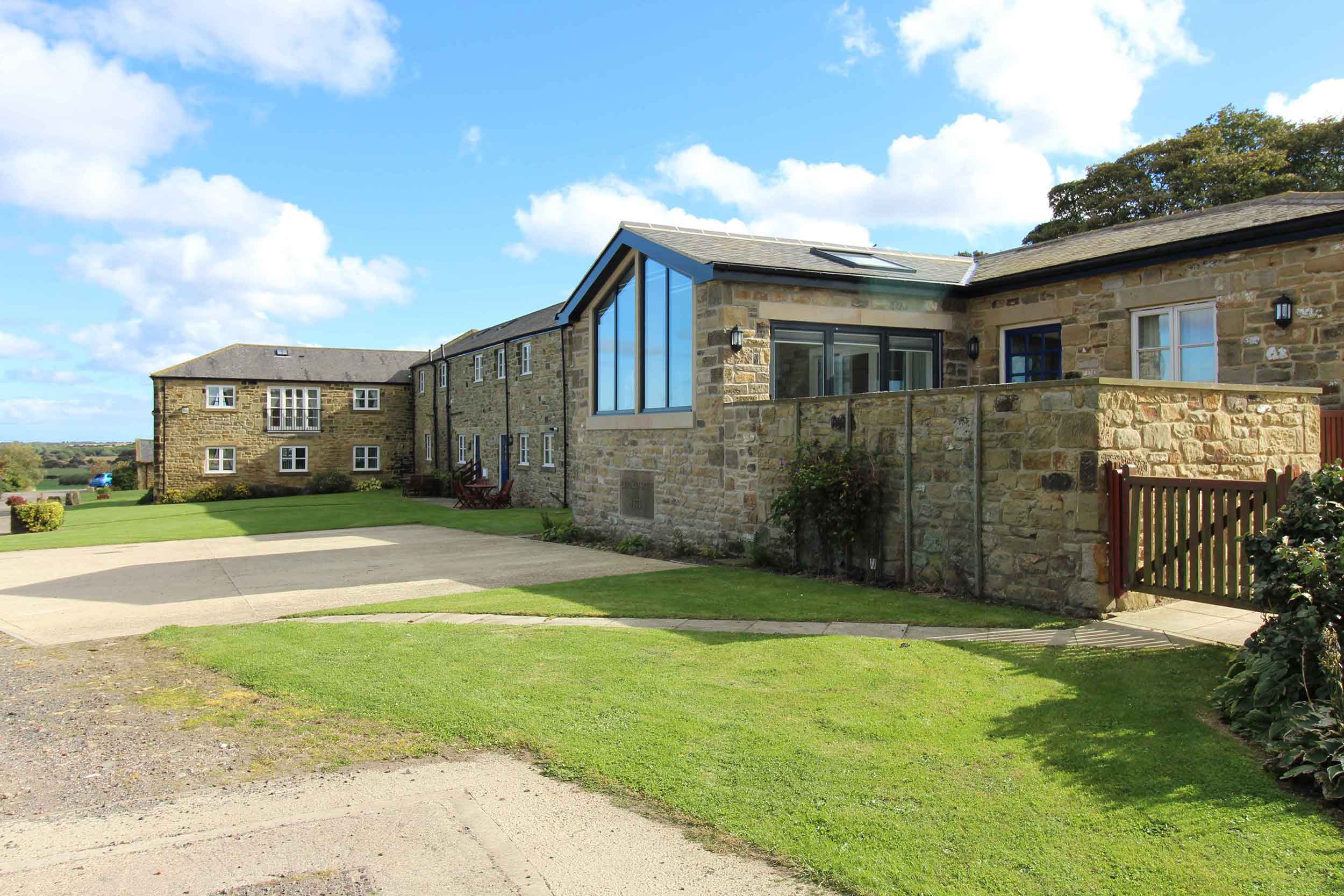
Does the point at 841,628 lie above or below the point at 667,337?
below

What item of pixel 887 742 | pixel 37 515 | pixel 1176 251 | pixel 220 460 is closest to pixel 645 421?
pixel 1176 251

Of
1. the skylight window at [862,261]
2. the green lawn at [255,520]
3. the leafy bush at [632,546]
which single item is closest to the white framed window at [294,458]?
the green lawn at [255,520]

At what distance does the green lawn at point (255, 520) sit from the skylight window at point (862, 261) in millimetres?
8602

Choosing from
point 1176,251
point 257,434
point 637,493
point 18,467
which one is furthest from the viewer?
point 18,467

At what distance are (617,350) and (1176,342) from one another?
918 centimetres

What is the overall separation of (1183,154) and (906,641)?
1130 inches

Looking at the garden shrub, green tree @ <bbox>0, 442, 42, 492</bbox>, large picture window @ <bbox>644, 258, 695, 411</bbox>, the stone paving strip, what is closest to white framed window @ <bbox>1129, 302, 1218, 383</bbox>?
the stone paving strip

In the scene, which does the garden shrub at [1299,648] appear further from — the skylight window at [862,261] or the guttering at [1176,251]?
the skylight window at [862,261]

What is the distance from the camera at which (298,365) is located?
40.8 meters

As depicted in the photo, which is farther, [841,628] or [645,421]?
[645,421]

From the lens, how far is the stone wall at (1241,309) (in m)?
10.8

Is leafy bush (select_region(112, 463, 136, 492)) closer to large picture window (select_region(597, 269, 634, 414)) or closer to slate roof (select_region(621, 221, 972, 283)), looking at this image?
large picture window (select_region(597, 269, 634, 414))

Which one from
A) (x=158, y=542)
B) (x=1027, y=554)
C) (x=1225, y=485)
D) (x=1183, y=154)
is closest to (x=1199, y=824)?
(x=1225, y=485)

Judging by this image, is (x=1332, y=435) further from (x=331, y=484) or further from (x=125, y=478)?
(x=125, y=478)
